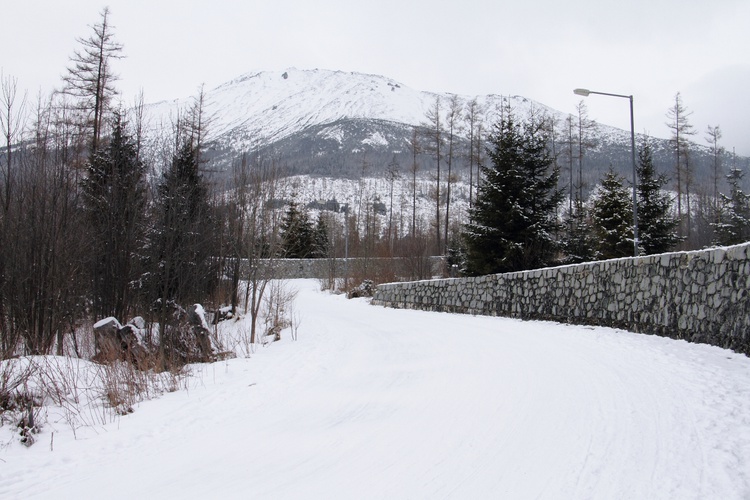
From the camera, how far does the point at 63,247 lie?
885cm

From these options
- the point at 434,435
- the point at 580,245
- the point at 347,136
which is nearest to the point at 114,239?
the point at 434,435

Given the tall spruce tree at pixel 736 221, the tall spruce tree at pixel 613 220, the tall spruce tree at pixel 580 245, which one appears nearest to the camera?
the tall spruce tree at pixel 613 220

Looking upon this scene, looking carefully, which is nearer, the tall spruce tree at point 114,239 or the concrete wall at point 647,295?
the concrete wall at point 647,295

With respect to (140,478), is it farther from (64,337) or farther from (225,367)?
(64,337)

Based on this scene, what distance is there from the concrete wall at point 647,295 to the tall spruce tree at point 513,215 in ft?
10.1

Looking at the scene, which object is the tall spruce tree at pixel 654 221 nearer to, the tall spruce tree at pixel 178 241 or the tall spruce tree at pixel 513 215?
the tall spruce tree at pixel 513 215

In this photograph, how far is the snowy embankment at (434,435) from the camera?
313 cm

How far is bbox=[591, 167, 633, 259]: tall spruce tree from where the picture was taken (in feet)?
66.2

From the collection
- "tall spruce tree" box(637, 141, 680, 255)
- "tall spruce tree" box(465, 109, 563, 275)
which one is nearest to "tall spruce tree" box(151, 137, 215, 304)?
"tall spruce tree" box(465, 109, 563, 275)

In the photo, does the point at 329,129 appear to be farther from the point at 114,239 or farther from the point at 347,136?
the point at 114,239

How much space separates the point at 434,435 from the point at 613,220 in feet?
66.8

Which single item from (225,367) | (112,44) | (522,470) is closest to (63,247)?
(225,367)

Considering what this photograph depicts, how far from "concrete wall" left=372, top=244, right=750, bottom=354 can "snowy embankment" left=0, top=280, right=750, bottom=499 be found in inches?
20.0

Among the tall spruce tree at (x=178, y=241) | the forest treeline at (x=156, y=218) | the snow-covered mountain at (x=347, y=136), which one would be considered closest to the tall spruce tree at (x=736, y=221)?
the forest treeline at (x=156, y=218)
